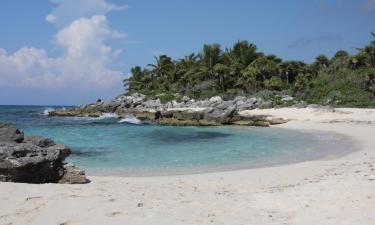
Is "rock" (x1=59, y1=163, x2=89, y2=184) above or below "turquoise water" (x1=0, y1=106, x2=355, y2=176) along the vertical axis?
above

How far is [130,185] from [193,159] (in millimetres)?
7579

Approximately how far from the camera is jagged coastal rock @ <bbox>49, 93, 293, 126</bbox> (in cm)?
4281

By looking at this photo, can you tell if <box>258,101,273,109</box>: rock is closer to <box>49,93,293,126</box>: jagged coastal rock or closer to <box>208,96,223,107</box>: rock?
<box>49,93,293,126</box>: jagged coastal rock

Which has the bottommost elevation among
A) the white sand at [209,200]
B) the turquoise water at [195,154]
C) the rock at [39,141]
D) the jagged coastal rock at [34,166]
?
the turquoise water at [195,154]

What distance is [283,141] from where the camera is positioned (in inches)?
1000

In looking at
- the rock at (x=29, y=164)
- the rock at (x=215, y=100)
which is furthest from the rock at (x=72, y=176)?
the rock at (x=215, y=100)

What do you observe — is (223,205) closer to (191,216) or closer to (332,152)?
(191,216)

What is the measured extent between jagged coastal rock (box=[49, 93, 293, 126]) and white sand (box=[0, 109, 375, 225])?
89.2ft

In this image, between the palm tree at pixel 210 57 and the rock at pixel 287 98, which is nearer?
the rock at pixel 287 98

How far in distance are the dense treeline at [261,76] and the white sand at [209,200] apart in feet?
131

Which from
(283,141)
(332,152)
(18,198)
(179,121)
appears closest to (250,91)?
(179,121)

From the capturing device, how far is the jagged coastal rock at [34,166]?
10.4 metres

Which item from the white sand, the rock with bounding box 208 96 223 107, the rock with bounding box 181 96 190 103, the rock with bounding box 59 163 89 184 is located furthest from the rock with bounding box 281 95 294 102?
the rock with bounding box 59 163 89 184

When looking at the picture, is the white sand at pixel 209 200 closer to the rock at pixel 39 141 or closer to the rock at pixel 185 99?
the rock at pixel 39 141
